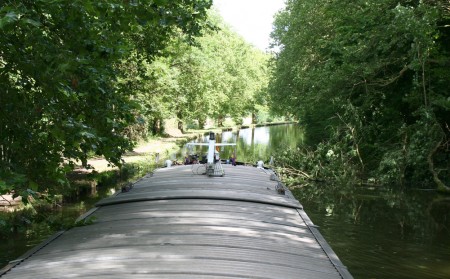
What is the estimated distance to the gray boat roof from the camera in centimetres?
650

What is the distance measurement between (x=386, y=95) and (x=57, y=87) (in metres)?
23.2

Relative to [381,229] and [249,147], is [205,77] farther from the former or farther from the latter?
[381,229]

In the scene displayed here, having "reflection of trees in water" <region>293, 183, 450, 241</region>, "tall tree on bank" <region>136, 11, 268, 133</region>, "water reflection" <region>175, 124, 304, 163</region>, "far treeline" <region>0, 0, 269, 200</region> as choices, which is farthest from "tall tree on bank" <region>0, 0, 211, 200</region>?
"water reflection" <region>175, 124, 304, 163</region>

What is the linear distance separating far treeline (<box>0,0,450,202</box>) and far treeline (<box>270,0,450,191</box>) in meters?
0.08

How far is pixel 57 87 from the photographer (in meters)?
7.30

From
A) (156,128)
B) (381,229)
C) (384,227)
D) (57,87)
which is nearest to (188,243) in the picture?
(57,87)

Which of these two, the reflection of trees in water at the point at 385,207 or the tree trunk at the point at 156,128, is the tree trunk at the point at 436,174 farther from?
the tree trunk at the point at 156,128

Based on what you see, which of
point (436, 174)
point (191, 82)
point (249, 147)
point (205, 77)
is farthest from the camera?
point (249, 147)

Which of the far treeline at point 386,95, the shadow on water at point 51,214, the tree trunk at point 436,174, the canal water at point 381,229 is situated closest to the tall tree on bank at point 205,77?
the shadow on water at point 51,214

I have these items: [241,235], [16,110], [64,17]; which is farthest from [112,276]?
[64,17]

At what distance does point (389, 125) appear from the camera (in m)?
27.1

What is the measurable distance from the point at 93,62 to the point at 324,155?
20868 millimetres

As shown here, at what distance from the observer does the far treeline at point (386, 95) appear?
2159 centimetres

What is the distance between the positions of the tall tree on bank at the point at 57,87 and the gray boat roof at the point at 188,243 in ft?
3.62
